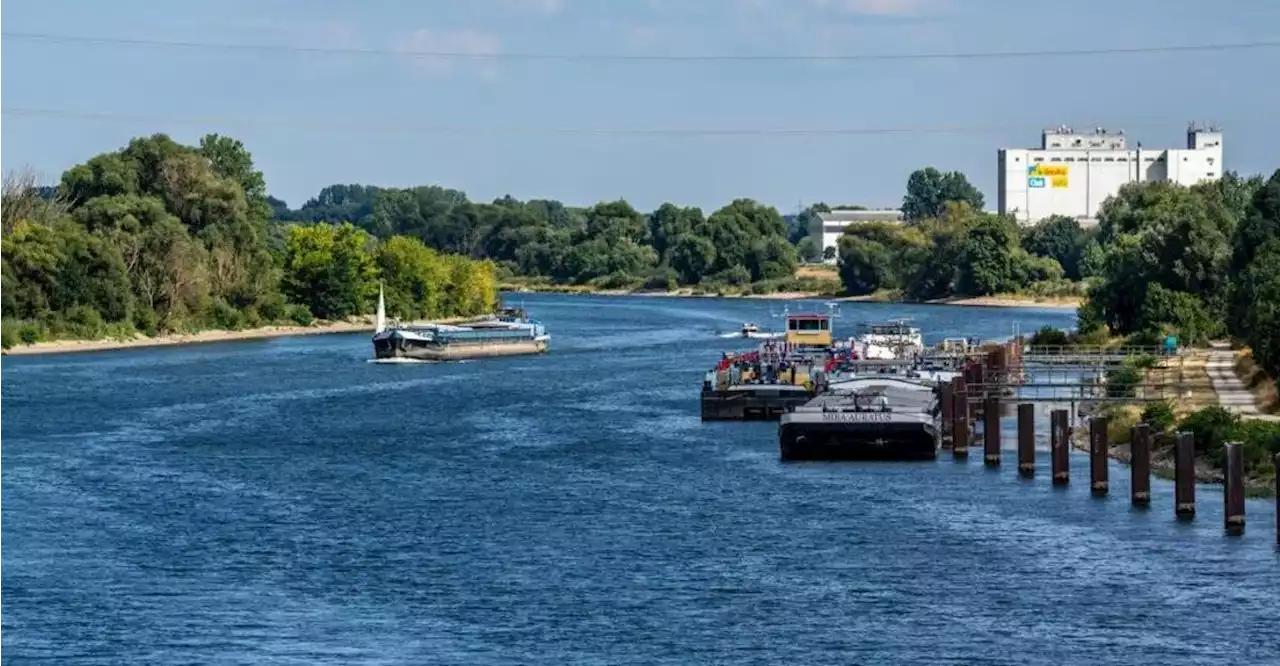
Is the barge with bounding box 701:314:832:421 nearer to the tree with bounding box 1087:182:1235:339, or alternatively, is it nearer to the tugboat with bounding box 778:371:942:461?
the tugboat with bounding box 778:371:942:461

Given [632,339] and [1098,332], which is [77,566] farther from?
[632,339]

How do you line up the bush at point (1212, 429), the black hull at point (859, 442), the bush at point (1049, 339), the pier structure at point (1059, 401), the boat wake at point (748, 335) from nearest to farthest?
the pier structure at point (1059, 401) < the bush at point (1212, 429) < the black hull at point (859, 442) < the bush at point (1049, 339) < the boat wake at point (748, 335)

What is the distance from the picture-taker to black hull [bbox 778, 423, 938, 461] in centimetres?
6706

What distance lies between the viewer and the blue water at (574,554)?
1592 inches

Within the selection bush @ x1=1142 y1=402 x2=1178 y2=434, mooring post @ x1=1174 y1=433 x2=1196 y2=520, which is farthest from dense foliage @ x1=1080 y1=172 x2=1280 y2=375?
mooring post @ x1=1174 y1=433 x2=1196 y2=520

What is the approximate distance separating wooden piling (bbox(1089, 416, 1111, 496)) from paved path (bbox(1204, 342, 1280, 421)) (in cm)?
862

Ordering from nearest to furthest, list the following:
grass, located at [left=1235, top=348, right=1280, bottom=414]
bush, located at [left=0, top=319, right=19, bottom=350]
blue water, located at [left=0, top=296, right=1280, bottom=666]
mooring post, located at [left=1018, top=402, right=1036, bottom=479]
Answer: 1. blue water, located at [left=0, top=296, right=1280, bottom=666]
2. mooring post, located at [left=1018, top=402, right=1036, bottom=479]
3. grass, located at [left=1235, top=348, right=1280, bottom=414]
4. bush, located at [left=0, top=319, right=19, bottom=350]

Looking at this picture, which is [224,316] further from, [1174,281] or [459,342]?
[1174,281]

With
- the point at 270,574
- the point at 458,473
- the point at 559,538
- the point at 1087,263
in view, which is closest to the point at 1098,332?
the point at 458,473

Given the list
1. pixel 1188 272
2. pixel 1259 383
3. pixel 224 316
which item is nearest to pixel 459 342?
pixel 224 316

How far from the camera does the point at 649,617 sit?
42562 mm

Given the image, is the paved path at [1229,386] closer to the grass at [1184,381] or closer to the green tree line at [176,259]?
the grass at [1184,381]

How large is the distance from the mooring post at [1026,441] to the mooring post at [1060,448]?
1.08m

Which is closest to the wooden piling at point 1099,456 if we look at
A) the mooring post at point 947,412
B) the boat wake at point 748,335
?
the mooring post at point 947,412
